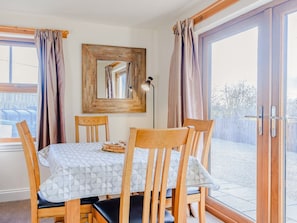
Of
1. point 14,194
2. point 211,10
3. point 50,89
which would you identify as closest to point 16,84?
point 50,89

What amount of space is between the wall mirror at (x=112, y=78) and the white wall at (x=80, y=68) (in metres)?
0.08

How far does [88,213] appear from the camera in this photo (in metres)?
1.96

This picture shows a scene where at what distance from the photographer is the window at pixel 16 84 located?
3445 mm

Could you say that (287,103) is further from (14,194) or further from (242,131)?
(14,194)

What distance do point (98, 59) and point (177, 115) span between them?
4.37 feet

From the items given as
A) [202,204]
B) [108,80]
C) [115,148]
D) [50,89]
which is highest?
[108,80]

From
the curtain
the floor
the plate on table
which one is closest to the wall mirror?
the curtain

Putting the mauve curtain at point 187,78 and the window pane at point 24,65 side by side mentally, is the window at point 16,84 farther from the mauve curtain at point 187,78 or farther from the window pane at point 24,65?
the mauve curtain at point 187,78

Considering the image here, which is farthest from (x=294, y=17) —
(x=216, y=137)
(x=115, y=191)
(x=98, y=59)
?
(x=98, y=59)

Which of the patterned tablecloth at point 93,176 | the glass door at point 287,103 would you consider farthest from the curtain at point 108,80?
the glass door at point 287,103

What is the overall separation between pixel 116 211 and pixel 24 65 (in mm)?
2554

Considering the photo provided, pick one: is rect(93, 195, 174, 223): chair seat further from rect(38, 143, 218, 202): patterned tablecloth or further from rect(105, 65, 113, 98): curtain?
rect(105, 65, 113, 98): curtain

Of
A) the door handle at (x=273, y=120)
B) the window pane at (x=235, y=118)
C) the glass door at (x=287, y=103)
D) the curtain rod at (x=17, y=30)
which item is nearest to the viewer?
the glass door at (x=287, y=103)

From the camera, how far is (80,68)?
3.61 m
